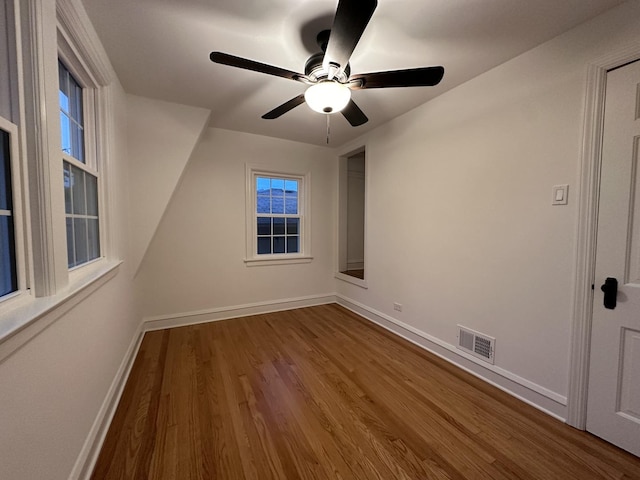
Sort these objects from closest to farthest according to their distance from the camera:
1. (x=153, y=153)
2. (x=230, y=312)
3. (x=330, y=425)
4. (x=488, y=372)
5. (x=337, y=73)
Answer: (x=337, y=73)
(x=330, y=425)
(x=488, y=372)
(x=153, y=153)
(x=230, y=312)

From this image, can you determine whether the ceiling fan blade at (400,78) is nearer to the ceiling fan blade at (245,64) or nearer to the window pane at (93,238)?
the ceiling fan blade at (245,64)

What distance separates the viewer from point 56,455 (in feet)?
3.29

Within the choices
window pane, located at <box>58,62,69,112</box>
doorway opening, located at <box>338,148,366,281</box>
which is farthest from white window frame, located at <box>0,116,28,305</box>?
doorway opening, located at <box>338,148,366,281</box>

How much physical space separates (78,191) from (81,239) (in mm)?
292

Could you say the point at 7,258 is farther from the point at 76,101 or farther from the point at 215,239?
the point at 215,239

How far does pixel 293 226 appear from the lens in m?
3.97

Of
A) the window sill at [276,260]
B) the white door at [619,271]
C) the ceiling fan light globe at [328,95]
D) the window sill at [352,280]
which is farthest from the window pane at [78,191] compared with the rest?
the white door at [619,271]

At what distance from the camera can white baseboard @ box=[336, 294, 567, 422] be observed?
1.70 meters

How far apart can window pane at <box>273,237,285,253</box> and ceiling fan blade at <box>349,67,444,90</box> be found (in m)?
2.56

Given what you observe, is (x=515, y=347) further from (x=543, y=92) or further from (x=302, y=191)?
(x=302, y=191)

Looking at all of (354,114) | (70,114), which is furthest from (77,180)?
(354,114)

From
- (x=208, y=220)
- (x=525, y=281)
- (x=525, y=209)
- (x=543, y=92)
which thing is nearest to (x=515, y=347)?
(x=525, y=281)

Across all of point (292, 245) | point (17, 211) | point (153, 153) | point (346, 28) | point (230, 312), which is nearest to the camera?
point (17, 211)

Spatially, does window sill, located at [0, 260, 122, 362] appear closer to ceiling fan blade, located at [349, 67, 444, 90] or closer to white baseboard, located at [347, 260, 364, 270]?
ceiling fan blade, located at [349, 67, 444, 90]
